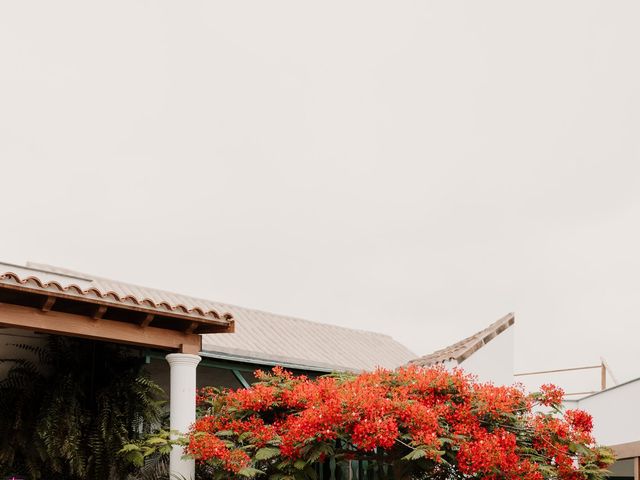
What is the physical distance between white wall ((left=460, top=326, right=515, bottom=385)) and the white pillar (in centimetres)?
544

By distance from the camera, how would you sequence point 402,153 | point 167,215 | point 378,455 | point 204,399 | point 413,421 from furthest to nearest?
point 167,215 < point 402,153 < point 204,399 < point 378,455 < point 413,421

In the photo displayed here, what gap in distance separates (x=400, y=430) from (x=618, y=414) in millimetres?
8243

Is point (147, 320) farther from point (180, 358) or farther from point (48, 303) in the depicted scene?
point (48, 303)

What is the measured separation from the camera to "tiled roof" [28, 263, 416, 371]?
13092 millimetres

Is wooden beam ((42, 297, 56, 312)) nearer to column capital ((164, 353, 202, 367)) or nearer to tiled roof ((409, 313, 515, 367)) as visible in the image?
column capital ((164, 353, 202, 367))

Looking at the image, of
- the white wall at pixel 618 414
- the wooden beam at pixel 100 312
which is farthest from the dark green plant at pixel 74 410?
the white wall at pixel 618 414

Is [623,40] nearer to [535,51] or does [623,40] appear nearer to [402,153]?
[535,51]

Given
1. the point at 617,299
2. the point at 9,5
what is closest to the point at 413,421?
the point at 9,5

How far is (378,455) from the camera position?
10.2 m

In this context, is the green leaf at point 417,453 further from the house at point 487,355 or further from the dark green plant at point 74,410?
the house at point 487,355

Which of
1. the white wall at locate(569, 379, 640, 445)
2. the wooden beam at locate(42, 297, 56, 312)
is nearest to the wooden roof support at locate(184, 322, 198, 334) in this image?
the wooden beam at locate(42, 297, 56, 312)

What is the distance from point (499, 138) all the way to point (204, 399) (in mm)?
13324

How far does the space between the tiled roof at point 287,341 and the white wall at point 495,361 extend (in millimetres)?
1956

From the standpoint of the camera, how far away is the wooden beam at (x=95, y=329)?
29.2 ft
